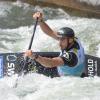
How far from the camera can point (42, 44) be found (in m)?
9.11

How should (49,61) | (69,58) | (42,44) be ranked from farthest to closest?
(42,44), (69,58), (49,61)

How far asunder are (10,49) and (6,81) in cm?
233

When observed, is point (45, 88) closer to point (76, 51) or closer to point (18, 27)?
point (76, 51)

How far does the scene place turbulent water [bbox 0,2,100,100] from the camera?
6.65m

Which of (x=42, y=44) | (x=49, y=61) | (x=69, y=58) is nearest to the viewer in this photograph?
(x=49, y=61)

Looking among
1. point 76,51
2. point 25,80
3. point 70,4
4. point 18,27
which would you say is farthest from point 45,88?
point 70,4

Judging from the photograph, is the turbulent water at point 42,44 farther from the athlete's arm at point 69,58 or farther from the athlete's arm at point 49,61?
the athlete's arm at point 49,61

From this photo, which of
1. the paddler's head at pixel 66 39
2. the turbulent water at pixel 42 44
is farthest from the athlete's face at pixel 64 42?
the turbulent water at pixel 42 44

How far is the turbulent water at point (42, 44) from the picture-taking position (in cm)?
665

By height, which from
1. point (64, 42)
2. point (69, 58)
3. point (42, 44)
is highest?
point (64, 42)

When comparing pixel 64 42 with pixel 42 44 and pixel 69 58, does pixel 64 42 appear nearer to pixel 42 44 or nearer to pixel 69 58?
pixel 69 58

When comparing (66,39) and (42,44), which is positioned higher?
(66,39)

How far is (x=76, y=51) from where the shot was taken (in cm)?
596

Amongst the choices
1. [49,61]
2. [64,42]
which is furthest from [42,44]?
[49,61]
